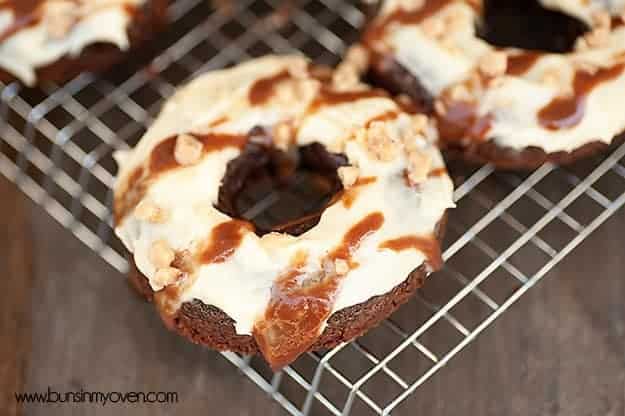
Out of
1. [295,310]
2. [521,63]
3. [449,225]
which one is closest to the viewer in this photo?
[295,310]

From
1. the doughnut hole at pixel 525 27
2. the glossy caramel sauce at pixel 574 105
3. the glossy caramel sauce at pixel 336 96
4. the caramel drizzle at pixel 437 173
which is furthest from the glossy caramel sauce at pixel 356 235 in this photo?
the doughnut hole at pixel 525 27

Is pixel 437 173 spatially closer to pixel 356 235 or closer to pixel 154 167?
pixel 356 235

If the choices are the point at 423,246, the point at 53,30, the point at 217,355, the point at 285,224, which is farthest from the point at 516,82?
the point at 53,30

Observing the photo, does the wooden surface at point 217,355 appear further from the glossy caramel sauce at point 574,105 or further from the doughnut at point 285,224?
the glossy caramel sauce at point 574,105


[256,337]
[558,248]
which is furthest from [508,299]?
[256,337]

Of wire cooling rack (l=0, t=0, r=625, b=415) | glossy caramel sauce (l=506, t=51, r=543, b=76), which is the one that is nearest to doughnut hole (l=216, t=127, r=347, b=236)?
wire cooling rack (l=0, t=0, r=625, b=415)

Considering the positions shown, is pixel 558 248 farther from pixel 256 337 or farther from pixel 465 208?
pixel 256 337

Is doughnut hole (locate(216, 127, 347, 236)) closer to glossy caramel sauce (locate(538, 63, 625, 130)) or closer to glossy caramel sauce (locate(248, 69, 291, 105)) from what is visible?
glossy caramel sauce (locate(248, 69, 291, 105))
